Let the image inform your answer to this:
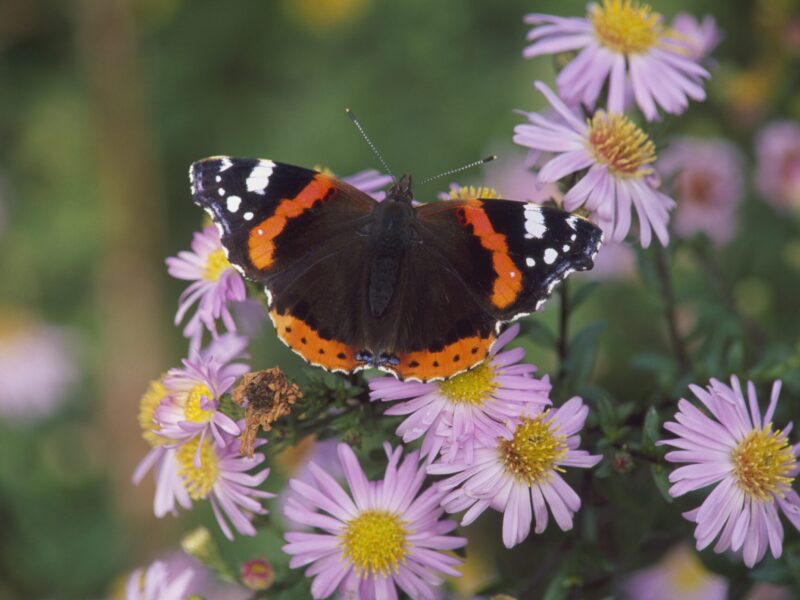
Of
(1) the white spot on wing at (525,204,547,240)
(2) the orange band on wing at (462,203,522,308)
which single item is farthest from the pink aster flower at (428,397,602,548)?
(1) the white spot on wing at (525,204,547,240)

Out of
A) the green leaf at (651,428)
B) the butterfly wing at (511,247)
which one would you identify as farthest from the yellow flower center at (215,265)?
the green leaf at (651,428)

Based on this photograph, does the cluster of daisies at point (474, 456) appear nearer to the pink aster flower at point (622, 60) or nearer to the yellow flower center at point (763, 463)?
the yellow flower center at point (763, 463)

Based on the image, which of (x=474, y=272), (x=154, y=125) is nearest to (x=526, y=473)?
(x=474, y=272)

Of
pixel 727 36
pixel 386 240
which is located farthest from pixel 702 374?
pixel 727 36

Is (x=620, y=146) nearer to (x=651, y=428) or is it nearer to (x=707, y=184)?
(x=651, y=428)

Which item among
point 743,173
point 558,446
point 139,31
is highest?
point 139,31

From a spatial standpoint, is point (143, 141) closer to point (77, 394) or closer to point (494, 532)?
point (77, 394)
